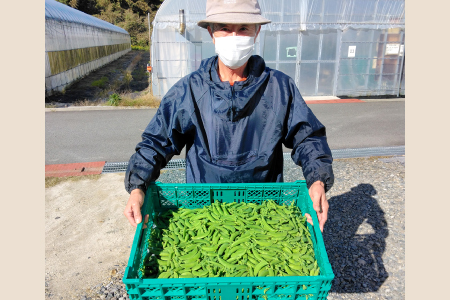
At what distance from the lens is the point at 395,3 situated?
41.7 feet

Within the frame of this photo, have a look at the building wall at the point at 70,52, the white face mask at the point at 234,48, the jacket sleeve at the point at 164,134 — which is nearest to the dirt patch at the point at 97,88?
the building wall at the point at 70,52

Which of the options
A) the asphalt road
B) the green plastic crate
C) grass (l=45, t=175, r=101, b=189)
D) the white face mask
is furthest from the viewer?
the asphalt road

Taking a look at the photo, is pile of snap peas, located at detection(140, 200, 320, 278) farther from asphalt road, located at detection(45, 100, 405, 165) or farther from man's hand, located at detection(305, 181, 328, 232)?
asphalt road, located at detection(45, 100, 405, 165)

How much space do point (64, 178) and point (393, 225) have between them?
5339mm

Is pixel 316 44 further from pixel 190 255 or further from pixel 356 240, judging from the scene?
pixel 190 255

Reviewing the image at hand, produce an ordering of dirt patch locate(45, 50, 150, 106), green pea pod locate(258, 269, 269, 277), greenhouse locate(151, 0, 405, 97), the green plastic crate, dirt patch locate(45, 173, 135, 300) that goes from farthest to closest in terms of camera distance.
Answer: dirt patch locate(45, 50, 150, 106), greenhouse locate(151, 0, 405, 97), dirt patch locate(45, 173, 135, 300), green pea pod locate(258, 269, 269, 277), the green plastic crate

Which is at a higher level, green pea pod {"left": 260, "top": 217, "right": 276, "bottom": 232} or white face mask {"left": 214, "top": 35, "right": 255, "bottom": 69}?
white face mask {"left": 214, "top": 35, "right": 255, "bottom": 69}

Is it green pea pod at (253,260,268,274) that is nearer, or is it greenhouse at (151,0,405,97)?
green pea pod at (253,260,268,274)

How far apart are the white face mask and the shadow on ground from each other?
2.54 m

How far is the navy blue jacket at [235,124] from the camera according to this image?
222 centimetres

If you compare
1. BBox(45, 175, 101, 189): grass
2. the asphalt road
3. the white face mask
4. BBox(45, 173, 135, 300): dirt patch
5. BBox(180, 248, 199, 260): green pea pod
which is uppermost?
the white face mask

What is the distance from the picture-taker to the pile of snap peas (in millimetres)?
Answer: 1784

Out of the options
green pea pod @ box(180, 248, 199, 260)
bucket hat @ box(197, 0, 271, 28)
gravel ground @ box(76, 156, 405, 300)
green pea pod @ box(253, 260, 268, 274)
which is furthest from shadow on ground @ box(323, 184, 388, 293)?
bucket hat @ box(197, 0, 271, 28)

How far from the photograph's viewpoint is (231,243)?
1.97m
